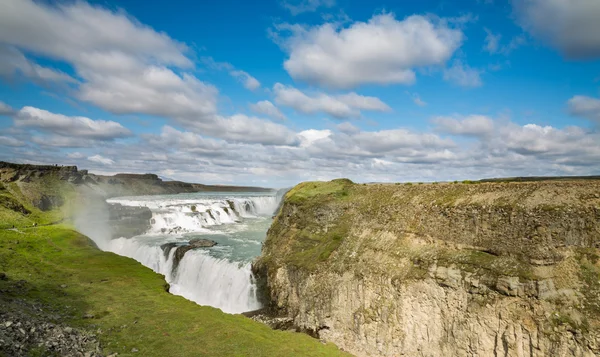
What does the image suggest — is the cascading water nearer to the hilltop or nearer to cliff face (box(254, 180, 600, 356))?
cliff face (box(254, 180, 600, 356))

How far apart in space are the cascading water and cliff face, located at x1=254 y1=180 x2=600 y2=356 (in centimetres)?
425

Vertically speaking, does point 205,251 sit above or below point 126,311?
above

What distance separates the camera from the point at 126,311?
25.8 meters

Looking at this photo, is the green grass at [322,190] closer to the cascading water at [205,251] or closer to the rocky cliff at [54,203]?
the cascading water at [205,251]

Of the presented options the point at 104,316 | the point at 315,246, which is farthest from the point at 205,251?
the point at 104,316

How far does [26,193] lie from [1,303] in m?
80.9

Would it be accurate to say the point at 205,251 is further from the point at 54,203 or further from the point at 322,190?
the point at 54,203

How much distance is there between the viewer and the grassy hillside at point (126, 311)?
21.8 meters

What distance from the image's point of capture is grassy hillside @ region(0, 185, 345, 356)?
856 inches

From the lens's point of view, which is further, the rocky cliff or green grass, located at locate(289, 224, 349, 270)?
the rocky cliff

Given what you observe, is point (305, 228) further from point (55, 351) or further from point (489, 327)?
point (55, 351)

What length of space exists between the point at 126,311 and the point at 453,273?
1014 inches

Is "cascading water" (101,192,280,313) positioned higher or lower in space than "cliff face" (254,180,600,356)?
lower

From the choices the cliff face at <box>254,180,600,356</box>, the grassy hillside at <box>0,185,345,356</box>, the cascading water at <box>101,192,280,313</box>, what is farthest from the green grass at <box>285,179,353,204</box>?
the grassy hillside at <box>0,185,345,356</box>
